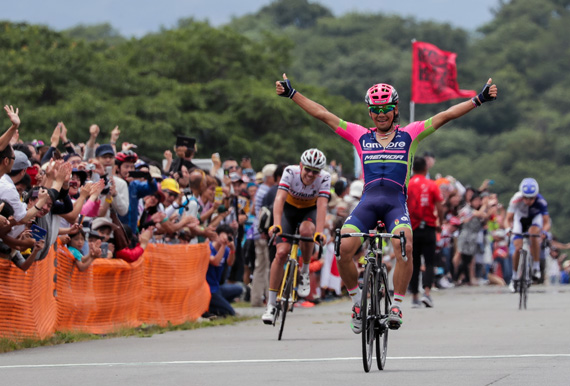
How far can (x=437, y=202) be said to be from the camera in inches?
840

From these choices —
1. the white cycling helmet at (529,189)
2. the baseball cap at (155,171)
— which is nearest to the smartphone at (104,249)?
the baseball cap at (155,171)

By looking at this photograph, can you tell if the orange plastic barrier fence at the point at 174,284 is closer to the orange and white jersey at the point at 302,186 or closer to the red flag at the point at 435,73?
the orange and white jersey at the point at 302,186

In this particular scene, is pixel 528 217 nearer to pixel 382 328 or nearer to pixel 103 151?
pixel 103 151

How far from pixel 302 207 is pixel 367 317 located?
5602mm

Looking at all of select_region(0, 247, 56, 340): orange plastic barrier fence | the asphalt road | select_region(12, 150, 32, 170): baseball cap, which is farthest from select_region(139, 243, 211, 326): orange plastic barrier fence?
select_region(12, 150, 32, 170): baseball cap

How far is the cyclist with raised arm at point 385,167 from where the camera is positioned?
12.2 m

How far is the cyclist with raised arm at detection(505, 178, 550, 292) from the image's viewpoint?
72.4 feet

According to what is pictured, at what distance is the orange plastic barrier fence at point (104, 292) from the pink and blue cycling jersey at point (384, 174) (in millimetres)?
3508

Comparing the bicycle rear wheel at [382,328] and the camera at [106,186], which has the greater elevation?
the camera at [106,186]

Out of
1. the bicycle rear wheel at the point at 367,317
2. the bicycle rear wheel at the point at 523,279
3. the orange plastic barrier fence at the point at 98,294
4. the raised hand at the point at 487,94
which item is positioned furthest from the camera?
the bicycle rear wheel at the point at 523,279

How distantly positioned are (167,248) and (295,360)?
5.73 m

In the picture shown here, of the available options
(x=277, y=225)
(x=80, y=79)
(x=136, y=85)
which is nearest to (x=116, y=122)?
(x=80, y=79)

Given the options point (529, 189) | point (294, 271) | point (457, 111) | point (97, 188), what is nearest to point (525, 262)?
point (529, 189)

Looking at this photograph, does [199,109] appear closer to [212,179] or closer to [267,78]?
[267,78]
